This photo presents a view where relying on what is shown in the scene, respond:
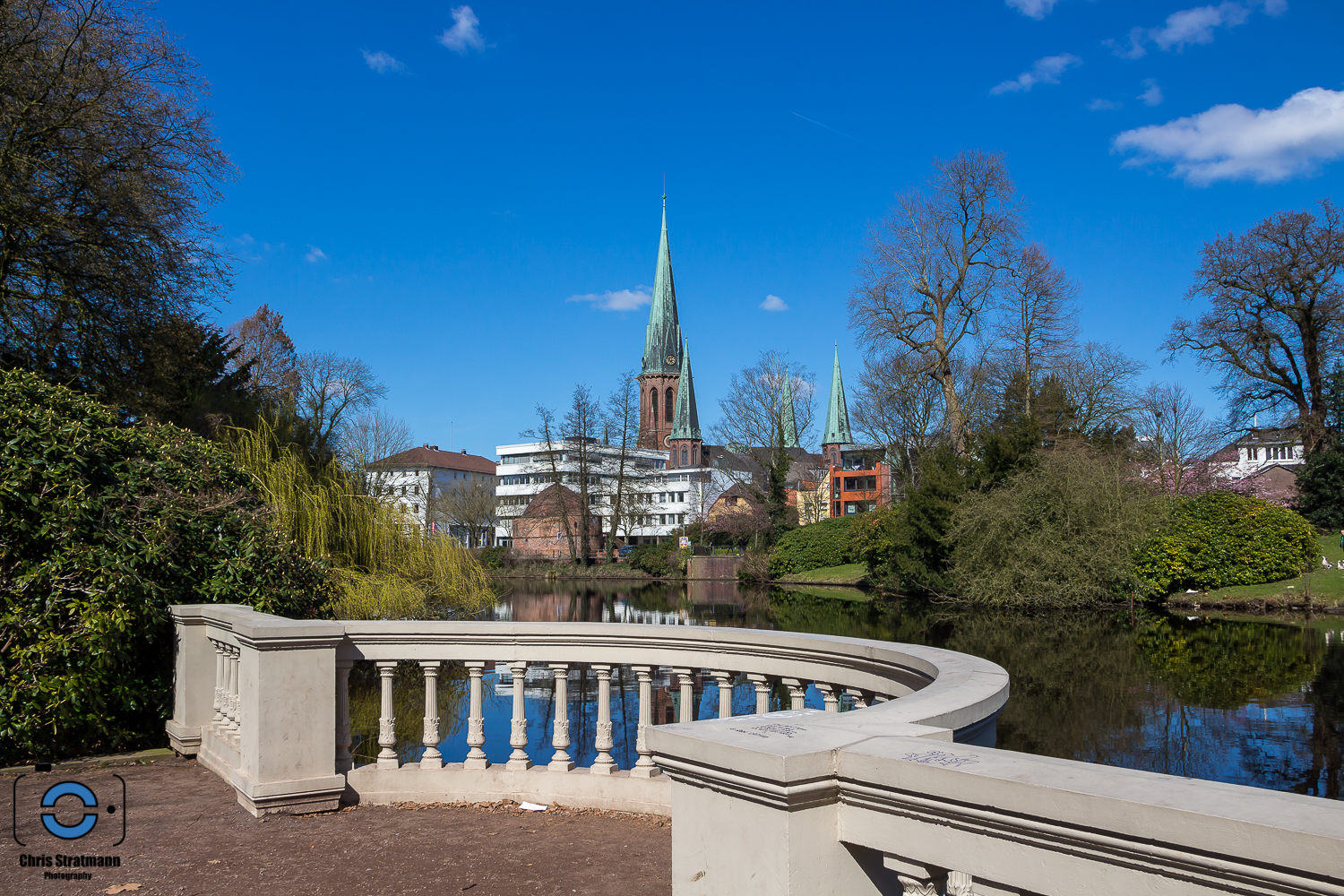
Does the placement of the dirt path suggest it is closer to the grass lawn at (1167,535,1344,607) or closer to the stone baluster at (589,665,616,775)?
the stone baluster at (589,665,616,775)

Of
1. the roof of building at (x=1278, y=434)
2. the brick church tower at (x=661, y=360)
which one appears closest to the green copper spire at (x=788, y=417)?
the roof of building at (x=1278, y=434)

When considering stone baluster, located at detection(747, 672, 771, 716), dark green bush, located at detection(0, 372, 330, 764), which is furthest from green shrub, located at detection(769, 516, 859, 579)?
stone baluster, located at detection(747, 672, 771, 716)

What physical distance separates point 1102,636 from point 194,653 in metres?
21.8

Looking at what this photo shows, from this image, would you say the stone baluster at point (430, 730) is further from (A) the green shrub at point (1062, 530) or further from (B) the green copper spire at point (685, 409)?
(B) the green copper spire at point (685, 409)

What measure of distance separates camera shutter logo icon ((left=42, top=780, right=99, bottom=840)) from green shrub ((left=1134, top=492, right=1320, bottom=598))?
28.4 metres

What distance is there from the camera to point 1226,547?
28250mm

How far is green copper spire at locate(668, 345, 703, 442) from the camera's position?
10788 cm

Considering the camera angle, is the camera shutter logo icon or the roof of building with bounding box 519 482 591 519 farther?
the roof of building with bounding box 519 482 591 519

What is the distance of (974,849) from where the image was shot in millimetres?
1811

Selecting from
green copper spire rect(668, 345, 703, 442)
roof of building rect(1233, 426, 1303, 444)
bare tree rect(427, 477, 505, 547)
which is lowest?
bare tree rect(427, 477, 505, 547)

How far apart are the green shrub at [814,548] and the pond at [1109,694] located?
16.4m

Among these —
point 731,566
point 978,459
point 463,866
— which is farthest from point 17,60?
point 731,566

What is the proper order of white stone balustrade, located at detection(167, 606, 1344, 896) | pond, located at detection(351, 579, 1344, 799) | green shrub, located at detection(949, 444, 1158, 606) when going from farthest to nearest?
1. green shrub, located at detection(949, 444, 1158, 606)
2. pond, located at detection(351, 579, 1344, 799)
3. white stone balustrade, located at detection(167, 606, 1344, 896)

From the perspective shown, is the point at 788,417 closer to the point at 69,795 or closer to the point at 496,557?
the point at 496,557
